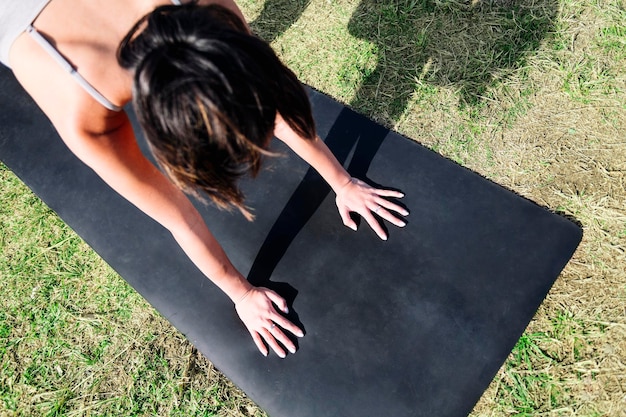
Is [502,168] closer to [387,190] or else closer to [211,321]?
[387,190]

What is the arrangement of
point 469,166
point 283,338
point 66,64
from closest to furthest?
point 66,64 → point 283,338 → point 469,166

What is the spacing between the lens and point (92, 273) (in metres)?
2.00

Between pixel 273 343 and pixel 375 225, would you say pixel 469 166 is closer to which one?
pixel 375 225

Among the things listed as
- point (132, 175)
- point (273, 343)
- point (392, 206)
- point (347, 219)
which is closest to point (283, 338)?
point (273, 343)

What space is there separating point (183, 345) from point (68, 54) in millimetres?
1108

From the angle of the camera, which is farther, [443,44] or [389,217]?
[443,44]

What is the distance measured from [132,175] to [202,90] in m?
0.55

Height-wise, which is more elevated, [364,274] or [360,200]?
[360,200]

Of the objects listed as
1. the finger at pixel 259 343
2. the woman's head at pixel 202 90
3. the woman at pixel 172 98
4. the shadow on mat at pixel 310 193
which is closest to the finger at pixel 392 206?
the shadow on mat at pixel 310 193

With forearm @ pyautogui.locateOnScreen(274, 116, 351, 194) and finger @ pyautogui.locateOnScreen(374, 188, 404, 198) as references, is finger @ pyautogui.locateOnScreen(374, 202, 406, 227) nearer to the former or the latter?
finger @ pyautogui.locateOnScreen(374, 188, 404, 198)

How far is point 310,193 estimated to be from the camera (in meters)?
1.93

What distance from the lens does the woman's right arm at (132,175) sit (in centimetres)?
111

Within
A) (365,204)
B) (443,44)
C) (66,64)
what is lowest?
(365,204)

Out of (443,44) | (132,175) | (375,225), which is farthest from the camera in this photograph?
(443,44)
